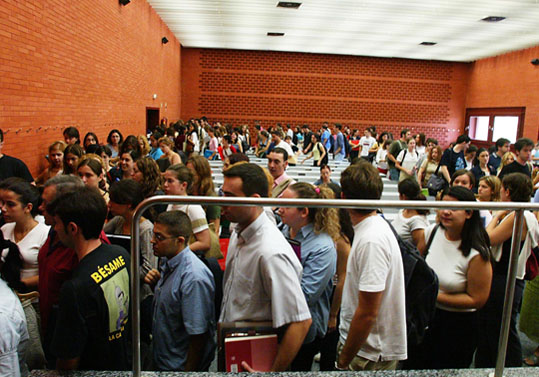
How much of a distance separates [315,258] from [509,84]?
19970mm

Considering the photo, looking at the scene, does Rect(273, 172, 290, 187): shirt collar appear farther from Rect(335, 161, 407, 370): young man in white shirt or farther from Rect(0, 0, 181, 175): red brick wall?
Rect(0, 0, 181, 175): red brick wall

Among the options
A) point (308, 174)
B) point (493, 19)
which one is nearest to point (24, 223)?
point (308, 174)

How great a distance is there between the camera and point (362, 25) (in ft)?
48.6

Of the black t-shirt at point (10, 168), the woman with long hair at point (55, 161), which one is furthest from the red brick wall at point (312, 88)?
the black t-shirt at point (10, 168)

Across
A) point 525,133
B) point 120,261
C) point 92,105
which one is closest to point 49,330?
point 120,261

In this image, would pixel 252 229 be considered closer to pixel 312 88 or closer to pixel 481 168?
pixel 481 168

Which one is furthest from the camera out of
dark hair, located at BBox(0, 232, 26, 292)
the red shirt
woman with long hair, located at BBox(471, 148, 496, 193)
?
woman with long hair, located at BBox(471, 148, 496, 193)

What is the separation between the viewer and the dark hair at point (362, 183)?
211cm

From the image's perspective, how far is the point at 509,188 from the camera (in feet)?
10.7

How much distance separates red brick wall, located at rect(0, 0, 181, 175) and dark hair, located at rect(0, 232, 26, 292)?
340 centimetres

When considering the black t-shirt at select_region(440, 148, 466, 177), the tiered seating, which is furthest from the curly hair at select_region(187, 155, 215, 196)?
the tiered seating

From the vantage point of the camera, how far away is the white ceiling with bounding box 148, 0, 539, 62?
12.4 m

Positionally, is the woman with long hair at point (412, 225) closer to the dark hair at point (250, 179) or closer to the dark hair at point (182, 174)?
the dark hair at point (250, 179)

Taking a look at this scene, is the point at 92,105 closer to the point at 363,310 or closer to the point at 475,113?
the point at 363,310
